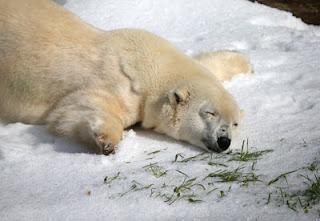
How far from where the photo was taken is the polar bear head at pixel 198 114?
3.50 metres

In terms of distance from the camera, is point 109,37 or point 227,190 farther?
point 109,37

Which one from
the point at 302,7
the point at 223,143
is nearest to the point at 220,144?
the point at 223,143

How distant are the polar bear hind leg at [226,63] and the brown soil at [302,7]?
8.73 ft

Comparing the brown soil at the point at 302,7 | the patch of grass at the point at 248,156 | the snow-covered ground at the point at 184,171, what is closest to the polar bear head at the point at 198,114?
the snow-covered ground at the point at 184,171

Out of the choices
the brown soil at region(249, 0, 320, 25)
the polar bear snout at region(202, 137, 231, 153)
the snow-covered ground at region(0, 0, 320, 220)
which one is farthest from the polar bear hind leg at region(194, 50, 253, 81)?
the brown soil at region(249, 0, 320, 25)

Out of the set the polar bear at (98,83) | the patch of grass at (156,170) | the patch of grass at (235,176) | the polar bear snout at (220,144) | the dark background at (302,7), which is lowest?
the patch of grass at (156,170)

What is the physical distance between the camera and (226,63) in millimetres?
4992

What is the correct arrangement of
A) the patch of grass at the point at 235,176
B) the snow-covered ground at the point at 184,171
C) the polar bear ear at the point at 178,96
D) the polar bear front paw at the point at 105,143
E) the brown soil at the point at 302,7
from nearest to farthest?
the snow-covered ground at the point at 184,171 < the patch of grass at the point at 235,176 < the polar bear front paw at the point at 105,143 < the polar bear ear at the point at 178,96 < the brown soil at the point at 302,7

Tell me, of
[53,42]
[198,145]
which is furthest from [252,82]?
[53,42]

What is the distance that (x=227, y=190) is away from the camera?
259cm

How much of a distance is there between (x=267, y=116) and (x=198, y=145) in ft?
3.12

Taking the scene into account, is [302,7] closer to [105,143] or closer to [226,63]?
[226,63]

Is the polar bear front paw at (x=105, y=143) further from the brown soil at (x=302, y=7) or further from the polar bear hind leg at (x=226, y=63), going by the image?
the brown soil at (x=302, y=7)

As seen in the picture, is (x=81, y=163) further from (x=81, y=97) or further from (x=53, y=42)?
(x=53, y=42)
